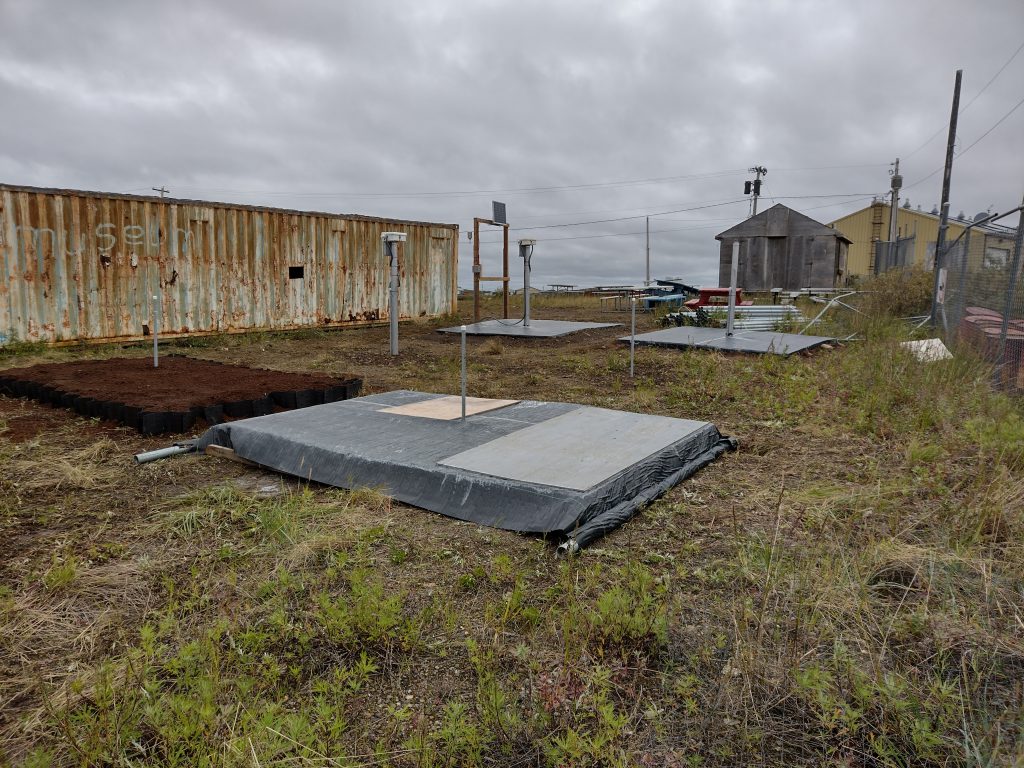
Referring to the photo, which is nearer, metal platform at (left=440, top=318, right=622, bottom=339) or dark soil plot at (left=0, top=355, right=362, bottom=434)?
dark soil plot at (left=0, top=355, right=362, bottom=434)

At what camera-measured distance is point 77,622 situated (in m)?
2.31

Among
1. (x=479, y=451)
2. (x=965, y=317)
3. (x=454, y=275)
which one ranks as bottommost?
(x=479, y=451)

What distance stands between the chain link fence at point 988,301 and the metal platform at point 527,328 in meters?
6.48

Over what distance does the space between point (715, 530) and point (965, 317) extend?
755cm

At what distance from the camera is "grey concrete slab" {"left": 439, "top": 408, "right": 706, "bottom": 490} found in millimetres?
3496

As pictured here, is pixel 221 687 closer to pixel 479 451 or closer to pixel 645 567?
pixel 645 567

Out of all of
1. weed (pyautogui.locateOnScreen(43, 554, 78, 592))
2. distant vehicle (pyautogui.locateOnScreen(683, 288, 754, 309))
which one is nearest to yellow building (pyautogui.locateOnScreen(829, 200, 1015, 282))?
distant vehicle (pyautogui.locateOnScreen(683, 288, 754, 309))

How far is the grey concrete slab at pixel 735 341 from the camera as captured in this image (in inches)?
370

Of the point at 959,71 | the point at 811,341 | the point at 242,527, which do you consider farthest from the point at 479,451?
the point at 959,71

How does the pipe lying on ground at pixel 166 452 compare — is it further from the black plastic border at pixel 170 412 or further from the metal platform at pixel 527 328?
the metal platform at pixel 527 328

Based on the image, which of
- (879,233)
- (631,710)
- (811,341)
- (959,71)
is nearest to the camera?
(631,710)

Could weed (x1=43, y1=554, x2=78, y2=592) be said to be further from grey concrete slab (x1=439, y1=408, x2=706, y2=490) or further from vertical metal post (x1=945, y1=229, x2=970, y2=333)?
vertical metal post (x1=945, y1=229, x2=970, y2=333)

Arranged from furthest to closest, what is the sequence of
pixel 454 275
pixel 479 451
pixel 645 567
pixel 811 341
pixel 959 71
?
pixel 454 275
pixel 959 71
pixel 811 341
pixel 479 451
pixel 645 567

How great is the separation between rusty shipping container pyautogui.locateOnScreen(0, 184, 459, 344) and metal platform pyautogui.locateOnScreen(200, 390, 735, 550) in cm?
594
